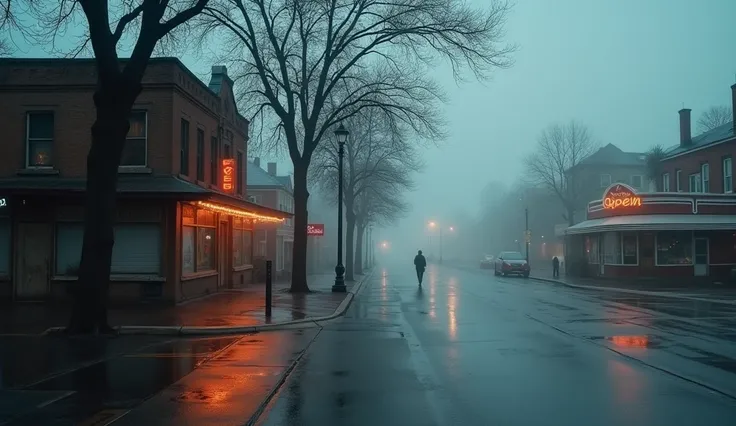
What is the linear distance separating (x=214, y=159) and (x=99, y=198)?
12.7m

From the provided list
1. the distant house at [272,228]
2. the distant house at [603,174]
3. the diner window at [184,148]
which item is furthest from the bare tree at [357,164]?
the distant house at [603,174]

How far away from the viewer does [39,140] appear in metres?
22.3

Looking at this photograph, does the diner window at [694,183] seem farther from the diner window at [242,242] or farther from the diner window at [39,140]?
the diner window at [39,140]

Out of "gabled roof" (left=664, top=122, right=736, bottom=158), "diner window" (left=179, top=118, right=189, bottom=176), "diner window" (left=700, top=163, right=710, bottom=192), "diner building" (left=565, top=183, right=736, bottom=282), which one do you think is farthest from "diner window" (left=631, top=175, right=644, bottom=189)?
"diner window" (left=179, top=118, right=189, bottom=176)

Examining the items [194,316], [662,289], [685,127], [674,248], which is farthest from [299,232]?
[685,127]

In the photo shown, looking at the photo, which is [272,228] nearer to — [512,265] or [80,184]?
[512,265]

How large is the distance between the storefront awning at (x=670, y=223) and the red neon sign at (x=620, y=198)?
2.80ft

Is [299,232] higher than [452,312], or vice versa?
[299,232]

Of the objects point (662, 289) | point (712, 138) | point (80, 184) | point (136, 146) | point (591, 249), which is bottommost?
point (662, 289)

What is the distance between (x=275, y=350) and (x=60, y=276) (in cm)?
1129

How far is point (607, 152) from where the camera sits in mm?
74500

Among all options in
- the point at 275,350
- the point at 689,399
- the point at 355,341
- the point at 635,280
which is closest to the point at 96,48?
the point at 275,350

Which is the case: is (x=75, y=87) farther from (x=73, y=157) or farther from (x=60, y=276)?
(x=60, y=276)

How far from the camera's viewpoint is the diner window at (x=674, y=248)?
3928cm
